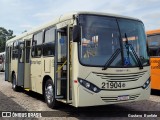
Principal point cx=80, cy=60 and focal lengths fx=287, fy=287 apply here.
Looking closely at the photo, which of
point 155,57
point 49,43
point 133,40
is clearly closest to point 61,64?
point 49,43

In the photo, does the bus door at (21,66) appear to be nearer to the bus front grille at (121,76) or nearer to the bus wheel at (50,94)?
the bus wheel at (50,94)

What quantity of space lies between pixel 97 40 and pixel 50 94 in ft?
8.85

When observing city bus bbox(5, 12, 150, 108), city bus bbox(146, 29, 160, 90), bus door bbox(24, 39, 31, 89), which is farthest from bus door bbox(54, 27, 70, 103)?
city bus bbox(146, 29, 160, 90)

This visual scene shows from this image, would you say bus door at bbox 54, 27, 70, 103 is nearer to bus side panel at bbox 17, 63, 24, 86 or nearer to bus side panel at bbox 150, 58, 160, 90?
bus side panel at bbox 17, 63, 24, 86

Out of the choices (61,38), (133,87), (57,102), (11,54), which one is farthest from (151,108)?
(11,54)

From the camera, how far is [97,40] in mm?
7539

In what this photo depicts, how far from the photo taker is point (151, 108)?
9227 mm

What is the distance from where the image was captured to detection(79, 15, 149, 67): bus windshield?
7.41 m

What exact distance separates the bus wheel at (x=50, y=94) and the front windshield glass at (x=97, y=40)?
7.05 feet

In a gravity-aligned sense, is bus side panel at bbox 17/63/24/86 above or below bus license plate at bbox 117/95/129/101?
above

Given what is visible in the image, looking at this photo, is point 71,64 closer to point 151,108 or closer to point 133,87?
point 133,87

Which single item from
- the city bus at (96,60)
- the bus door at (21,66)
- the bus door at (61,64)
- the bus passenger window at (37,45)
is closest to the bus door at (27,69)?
the bus door at (21,66)

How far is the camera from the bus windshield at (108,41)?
7.41 meters

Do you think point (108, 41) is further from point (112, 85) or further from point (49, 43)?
point (49, 43)
